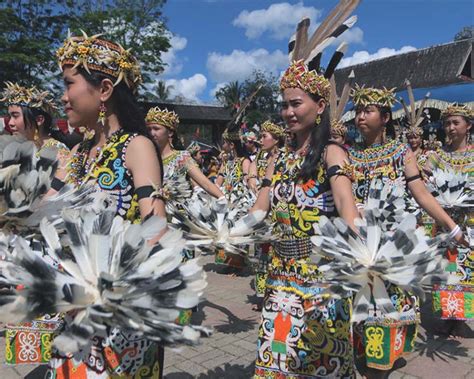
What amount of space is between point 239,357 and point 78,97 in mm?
3019

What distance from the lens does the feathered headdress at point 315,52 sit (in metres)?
2.48

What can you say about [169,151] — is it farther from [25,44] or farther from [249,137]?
[25,44]

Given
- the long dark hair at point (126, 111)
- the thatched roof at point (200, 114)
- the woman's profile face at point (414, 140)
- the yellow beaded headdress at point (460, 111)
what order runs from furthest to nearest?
the thatched roof at point (200, 114) → the woman's profile face at point (414, 140) → the yellow beaded headdress at point (460, 111) → the long dark hair at point (126, 111)

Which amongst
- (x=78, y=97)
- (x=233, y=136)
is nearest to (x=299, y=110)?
(x=78, y=97)

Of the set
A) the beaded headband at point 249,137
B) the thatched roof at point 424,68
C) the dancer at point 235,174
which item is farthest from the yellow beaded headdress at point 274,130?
the thatched roof at point 424,68

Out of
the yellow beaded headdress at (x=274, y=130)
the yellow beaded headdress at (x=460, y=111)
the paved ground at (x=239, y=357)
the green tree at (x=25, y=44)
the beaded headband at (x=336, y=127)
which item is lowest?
the paved ground at (x=239, y=357)

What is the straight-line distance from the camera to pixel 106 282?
132cm

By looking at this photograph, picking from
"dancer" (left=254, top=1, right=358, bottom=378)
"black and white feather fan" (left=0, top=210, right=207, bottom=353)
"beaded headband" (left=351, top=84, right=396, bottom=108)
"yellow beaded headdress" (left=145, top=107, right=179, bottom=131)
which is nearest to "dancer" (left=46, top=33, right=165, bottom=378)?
"black and white feather fan" (left=0, top=210, right=207, bottom=353)

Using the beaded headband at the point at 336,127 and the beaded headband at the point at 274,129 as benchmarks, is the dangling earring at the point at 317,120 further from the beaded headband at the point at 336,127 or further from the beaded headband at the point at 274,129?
the beaded headband at the point at 274,129

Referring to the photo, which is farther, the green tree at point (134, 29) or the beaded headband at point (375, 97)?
the green tree at point (134, 29)

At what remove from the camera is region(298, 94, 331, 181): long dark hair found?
240 cm

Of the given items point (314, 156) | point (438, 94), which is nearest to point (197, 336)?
point (314, 156)

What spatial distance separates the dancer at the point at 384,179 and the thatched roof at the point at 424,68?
20.5 m

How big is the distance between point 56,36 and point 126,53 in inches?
720
